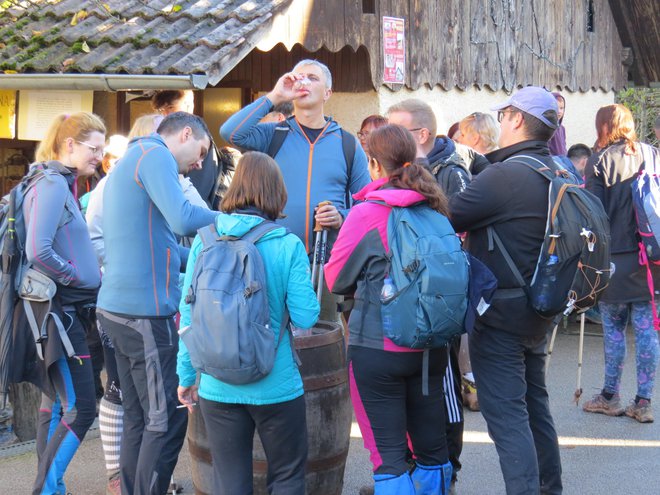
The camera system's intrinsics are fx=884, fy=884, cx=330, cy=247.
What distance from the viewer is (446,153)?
4.88m

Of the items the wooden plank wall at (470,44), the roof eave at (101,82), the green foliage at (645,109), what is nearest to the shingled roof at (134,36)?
the roof eave at (101,82)

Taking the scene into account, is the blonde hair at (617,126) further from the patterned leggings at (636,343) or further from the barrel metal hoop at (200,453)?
the barrel metal hoop at (200,453)

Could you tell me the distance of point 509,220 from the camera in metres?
4.12

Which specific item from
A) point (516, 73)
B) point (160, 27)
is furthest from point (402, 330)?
point (516, 73)

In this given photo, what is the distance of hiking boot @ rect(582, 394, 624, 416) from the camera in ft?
21.7

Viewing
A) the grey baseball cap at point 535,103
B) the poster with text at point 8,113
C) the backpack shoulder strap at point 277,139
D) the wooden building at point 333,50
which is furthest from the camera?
the poster with text at point 8,113

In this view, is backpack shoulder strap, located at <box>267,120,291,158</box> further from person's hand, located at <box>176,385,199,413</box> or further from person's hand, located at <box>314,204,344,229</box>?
person's hand, located at <box>176,385,199,413</box>

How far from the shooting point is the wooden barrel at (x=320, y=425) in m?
4.40

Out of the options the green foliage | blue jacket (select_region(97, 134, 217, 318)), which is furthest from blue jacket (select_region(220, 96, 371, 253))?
the green foliage

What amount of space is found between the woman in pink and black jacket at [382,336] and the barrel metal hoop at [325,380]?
0.41 m

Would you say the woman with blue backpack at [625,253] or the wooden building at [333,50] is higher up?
the wooden building at [333,50]

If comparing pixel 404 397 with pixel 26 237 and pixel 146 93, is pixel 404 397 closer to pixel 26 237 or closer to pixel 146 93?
pixel 26 237

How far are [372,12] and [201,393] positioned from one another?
248 inches

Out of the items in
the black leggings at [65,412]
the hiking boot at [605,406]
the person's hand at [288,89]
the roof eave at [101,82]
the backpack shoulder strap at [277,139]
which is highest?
the roof eave at [101,82]
